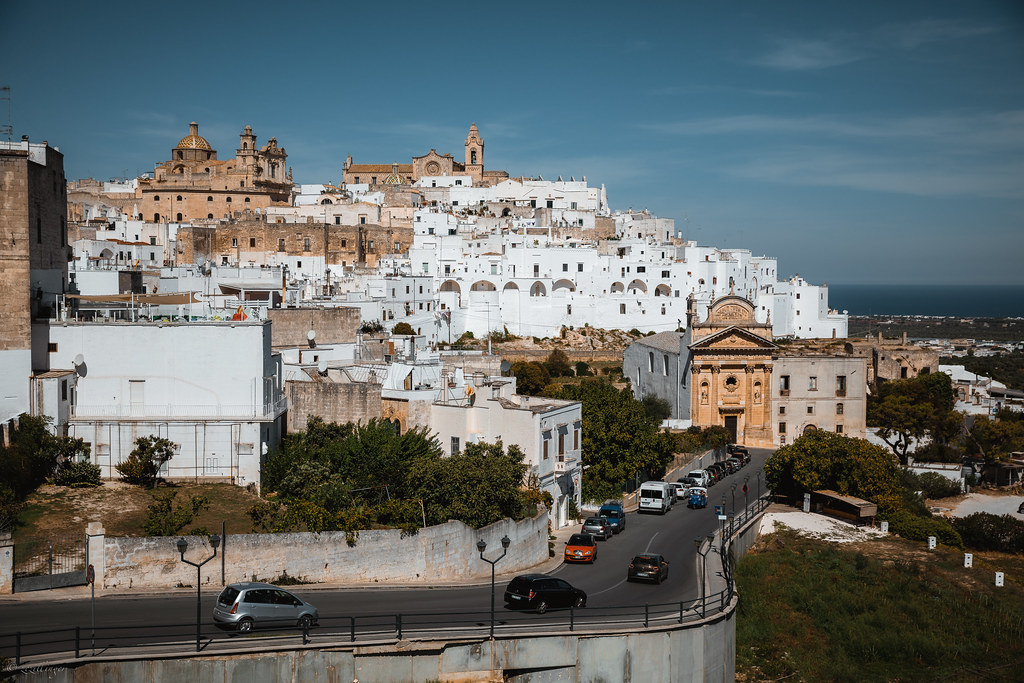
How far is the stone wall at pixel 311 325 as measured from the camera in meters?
32.9

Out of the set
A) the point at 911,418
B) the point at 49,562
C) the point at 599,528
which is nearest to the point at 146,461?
the point at 49,562

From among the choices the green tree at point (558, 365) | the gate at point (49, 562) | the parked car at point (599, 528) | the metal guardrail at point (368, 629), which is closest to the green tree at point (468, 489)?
the parked car at point (599, 528)

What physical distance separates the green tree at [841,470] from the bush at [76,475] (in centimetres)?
2098

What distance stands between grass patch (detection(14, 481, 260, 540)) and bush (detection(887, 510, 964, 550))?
19606mm

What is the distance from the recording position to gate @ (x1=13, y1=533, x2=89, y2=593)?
17.0 meters

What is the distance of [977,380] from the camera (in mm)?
61469

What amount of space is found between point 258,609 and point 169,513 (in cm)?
469

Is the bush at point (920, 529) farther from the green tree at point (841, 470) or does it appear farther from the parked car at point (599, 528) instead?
the parked car at point (599, 528)

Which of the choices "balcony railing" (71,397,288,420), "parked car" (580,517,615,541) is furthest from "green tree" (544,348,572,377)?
"balcony railing" (71,397,288,420)

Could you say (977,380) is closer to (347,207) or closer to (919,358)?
(919,358)

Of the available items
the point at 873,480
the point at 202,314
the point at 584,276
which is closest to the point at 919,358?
the point at 584,276

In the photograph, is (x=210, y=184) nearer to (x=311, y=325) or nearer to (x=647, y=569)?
(x=311, y=325)

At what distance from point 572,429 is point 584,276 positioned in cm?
4090

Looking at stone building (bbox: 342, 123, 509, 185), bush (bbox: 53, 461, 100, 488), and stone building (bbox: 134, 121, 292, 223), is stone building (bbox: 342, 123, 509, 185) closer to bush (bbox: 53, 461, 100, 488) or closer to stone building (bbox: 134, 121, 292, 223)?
stone building (bbox: 134, 121, 292, 223)
